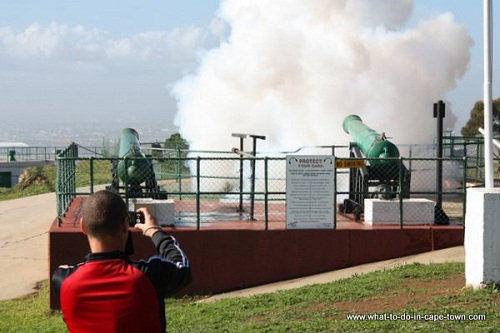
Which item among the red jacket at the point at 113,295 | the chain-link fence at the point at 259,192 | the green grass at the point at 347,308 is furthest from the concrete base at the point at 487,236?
the red jacket at the point at 113,295

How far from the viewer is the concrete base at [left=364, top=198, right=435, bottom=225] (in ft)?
43.9

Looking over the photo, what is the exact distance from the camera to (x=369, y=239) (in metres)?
12.9

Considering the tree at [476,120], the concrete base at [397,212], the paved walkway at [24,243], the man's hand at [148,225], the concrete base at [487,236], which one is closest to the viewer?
the man's hand at [148,225]

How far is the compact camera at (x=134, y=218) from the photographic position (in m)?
3.85

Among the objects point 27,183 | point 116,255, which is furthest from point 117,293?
point 27,183

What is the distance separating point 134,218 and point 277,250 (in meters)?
8.98

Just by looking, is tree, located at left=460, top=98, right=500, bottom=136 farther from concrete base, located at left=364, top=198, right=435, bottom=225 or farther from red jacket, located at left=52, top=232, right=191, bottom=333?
red jacket, located at left=52, top=232, right=191, bottom=333

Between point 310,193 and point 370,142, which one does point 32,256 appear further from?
point 370,142

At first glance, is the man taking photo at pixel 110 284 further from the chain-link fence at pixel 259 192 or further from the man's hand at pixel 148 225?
the chain-link fence at pixel 259 192

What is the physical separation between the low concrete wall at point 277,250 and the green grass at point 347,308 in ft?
3.57

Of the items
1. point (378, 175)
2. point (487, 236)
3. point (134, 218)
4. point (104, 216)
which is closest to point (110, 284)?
point (104, 216)

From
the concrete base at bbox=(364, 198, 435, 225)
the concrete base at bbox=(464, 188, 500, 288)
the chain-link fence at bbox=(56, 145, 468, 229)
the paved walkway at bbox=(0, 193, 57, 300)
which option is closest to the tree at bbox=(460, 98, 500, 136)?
the paved walkway at bbox=(0, 193, 57, 300)

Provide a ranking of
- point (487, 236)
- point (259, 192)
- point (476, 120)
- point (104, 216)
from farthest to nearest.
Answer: point (476, 120) < point (259, 192) < point (487, 236) < point (104, 216)

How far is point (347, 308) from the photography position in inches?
350
